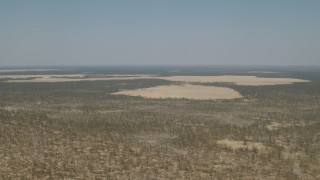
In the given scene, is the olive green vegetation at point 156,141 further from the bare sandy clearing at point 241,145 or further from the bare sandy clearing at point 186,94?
the bare sandy clearing at point 186,94

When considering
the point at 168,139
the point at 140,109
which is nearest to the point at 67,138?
the point at 168,139

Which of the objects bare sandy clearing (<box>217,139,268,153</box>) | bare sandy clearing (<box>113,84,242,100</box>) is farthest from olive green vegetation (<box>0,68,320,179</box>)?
bare sandy clearing (<box>113,84,242,100</box>)

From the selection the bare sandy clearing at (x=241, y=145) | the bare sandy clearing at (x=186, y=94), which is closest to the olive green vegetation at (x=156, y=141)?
the bare sandy clearing at (x=241, y=145)

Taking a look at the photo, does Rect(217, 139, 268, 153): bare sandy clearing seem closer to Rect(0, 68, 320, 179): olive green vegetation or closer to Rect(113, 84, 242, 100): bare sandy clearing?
Rect(0, 68, 320, 179): olive green vegetation

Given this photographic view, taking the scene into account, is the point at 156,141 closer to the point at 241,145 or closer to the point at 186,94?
the point at 241,145

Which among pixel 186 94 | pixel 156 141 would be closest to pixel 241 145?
pixel 156 141

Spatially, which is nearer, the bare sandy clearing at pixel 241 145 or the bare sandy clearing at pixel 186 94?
the bare sandy clearing at pixel 241 145
